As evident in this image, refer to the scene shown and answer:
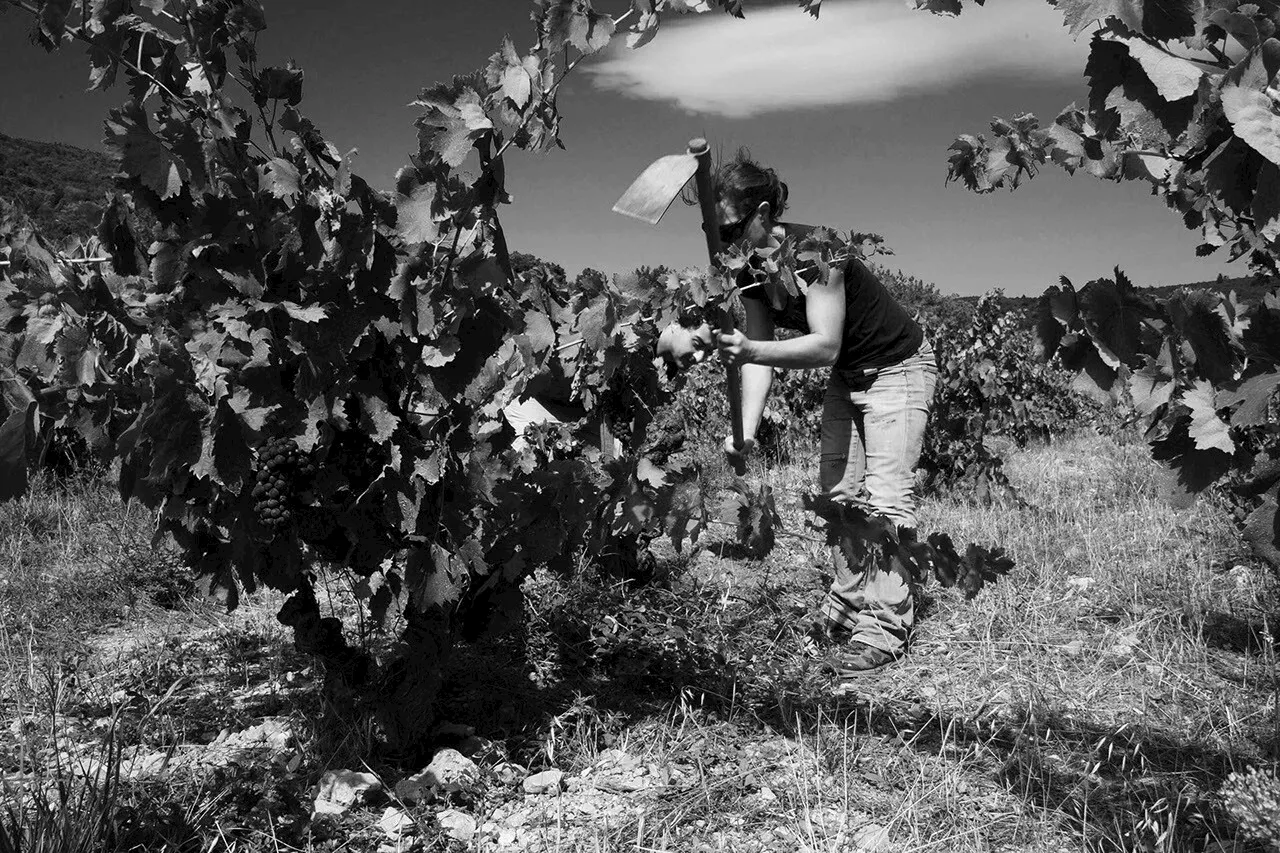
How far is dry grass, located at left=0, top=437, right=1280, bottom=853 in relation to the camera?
2.27 meters

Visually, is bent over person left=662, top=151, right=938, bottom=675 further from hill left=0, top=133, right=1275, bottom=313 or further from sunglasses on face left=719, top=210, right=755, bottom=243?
hill left=0, top=133, right=1275, bottom=313

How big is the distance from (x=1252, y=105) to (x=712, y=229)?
5.63 feet

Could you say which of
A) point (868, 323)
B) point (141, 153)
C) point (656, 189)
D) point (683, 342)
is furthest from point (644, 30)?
point (868, 323)

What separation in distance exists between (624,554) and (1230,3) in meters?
2.93

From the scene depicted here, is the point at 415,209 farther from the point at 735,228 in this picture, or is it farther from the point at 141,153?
the point at 735,228

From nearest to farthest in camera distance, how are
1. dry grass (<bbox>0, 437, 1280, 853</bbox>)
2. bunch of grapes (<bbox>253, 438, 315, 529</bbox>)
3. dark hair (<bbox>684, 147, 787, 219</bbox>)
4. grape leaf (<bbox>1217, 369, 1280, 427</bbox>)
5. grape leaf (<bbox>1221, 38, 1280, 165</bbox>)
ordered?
grape leaf (<bbox>1221, 38, 1280, 165</bbox>)
grape leaf (<bbox>1217, 369, 1280, 427</bbox>)
bunch of grapes (<bbox>253, 438, 315, 529</bbox>)
dry grass (<bbox>0, 437, 1280, 853</bbox>)
dark hair (<bbox>684, 147, 787, 219</bbox>)

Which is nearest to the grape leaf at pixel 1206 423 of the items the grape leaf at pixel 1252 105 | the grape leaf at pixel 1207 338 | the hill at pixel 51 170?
the grape leaf at pixel 1207 338

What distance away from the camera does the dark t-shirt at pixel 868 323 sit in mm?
3494

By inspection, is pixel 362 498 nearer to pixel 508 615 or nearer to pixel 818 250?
pixel 508 615

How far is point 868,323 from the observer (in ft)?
11.6

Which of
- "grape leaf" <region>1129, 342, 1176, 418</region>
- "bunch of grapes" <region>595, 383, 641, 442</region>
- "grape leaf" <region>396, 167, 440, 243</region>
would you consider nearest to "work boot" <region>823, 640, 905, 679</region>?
"bunch of grapes" <region>595, 383, 641, 442</region>

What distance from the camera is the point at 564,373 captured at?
2.51 metres

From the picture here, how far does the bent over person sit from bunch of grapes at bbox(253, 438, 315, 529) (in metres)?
1.60

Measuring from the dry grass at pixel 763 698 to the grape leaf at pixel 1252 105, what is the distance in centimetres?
149
